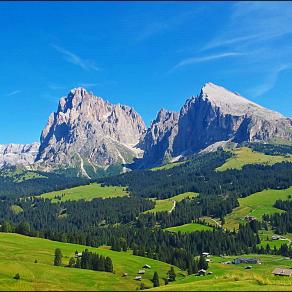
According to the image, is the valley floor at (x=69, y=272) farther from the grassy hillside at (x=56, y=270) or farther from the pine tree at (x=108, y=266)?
the pine tree at (x=108, y=266)

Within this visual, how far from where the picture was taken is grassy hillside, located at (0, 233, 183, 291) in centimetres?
12488

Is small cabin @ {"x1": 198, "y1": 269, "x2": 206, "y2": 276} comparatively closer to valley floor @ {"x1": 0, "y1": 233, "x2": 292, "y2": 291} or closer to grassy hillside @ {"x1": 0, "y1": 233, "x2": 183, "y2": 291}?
valley floor @ {"x1": 0, "y1": 233, "x2": 292, "y2": 291}

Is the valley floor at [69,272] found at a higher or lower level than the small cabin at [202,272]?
higher

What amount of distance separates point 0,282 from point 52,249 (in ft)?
290

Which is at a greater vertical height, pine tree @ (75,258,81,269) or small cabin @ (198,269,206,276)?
pine tree @ (75,258,81,269)

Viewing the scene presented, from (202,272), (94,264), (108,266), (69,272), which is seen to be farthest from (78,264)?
(202,272)

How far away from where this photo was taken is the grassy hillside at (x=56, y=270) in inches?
4916

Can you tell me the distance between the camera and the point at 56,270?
14262cm

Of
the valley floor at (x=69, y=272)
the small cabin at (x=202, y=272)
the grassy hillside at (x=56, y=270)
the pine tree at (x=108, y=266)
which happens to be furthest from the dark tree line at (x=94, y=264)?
the small cabin at (x=202, y=272)

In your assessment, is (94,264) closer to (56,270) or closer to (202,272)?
(56,270)

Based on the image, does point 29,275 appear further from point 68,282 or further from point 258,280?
point 258,280

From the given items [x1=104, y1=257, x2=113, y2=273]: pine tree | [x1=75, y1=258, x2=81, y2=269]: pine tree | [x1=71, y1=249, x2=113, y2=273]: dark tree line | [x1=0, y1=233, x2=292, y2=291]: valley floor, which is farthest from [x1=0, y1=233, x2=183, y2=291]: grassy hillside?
[x1=75, y1=258, x2=81, y2=269]: pine tree

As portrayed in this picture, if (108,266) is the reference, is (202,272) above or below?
below

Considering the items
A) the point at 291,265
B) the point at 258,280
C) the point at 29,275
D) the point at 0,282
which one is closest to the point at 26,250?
the point at 29,275
